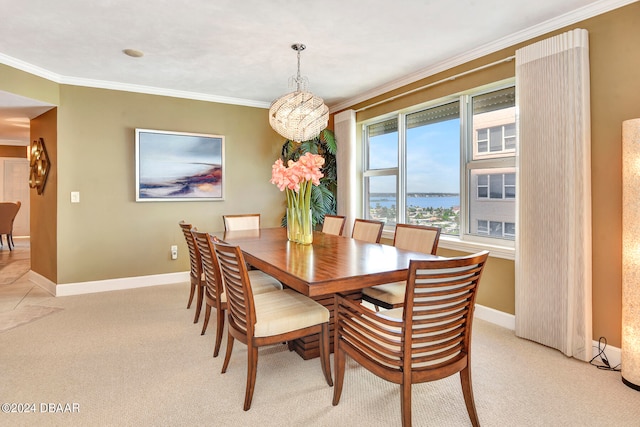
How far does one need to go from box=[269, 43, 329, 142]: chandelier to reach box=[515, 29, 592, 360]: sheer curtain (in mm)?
1712

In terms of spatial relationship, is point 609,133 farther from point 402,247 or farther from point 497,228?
point 402,247

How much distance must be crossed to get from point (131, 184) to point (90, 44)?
5.83ft

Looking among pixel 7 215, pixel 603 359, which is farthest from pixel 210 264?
pixel 7 215

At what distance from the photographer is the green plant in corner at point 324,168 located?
5.17 m

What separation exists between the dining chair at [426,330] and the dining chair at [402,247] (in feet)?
2.41

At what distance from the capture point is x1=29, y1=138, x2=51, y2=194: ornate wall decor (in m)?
4.35

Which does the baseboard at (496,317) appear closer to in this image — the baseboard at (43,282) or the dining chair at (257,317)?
the dining chair at (257,317)

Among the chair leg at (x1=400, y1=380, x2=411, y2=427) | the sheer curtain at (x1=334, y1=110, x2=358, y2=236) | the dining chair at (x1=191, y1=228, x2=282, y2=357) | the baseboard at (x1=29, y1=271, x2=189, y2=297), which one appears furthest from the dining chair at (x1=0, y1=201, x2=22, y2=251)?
the chair leg at (x1=400, y1=380, x2=411, y2=427)

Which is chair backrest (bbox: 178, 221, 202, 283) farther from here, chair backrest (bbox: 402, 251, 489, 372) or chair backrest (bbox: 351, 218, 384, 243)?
chair backrest (bbox: 402, 251, 489, 372)

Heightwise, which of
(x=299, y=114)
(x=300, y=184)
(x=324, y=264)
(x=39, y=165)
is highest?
(x=299, y=114)

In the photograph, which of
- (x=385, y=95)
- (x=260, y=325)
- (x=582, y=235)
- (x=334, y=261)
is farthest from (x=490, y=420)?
(x=385, y=95)

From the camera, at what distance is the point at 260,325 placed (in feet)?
6.40

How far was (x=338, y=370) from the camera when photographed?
76.6 inches

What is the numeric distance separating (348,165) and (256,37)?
2359mm
